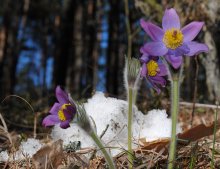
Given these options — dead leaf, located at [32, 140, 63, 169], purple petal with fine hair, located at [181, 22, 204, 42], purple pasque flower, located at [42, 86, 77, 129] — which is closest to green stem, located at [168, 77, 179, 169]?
purple petal with fine hair, located at [181, 22, 204, 42]

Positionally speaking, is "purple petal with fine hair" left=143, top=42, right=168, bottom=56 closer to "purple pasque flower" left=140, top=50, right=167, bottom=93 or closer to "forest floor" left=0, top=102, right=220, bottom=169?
"purple pasque flower" left=140, top=50, right=167, bottom=93

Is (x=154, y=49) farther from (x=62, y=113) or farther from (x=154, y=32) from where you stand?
(x=62, y=113)

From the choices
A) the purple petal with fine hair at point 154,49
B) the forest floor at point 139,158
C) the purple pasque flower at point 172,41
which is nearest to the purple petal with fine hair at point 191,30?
the purple pasque flower at point 172,41

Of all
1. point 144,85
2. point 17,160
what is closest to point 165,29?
point 17,160

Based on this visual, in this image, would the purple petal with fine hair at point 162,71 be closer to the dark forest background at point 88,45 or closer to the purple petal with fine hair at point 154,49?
the purple petal with fine hair at point 154,49

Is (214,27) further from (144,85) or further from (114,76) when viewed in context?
(114,76)

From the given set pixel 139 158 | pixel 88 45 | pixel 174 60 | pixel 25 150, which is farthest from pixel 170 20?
pixel 88 45

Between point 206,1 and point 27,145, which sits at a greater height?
point 206,1
